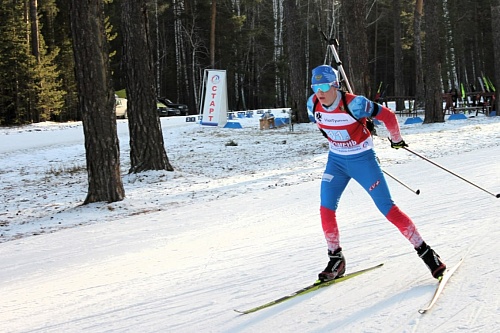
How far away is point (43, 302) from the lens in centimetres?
437

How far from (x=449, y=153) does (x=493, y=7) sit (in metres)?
11.5

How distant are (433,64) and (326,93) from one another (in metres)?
17.4

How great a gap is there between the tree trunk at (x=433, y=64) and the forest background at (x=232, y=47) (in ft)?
0.14

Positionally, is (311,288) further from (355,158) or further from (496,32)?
(496,32)

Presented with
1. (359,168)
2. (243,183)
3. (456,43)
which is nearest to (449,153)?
(243,183)

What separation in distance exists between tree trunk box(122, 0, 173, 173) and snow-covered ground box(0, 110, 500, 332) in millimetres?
470

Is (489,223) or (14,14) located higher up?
(14,14)

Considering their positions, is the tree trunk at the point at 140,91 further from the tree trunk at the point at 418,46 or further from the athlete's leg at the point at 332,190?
the tree trunk at the point at 418,46

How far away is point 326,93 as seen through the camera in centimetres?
422

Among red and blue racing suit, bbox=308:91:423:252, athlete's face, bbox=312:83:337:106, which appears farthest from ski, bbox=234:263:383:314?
athlete's face, bbox=312:83:337:106

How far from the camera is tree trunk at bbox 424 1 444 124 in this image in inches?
782

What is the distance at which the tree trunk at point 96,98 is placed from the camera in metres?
7.93

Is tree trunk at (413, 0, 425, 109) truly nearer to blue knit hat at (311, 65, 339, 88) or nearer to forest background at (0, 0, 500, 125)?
forest background at (0, 0, 500, 125)

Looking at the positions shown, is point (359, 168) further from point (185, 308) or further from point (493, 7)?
point (493, 7)
